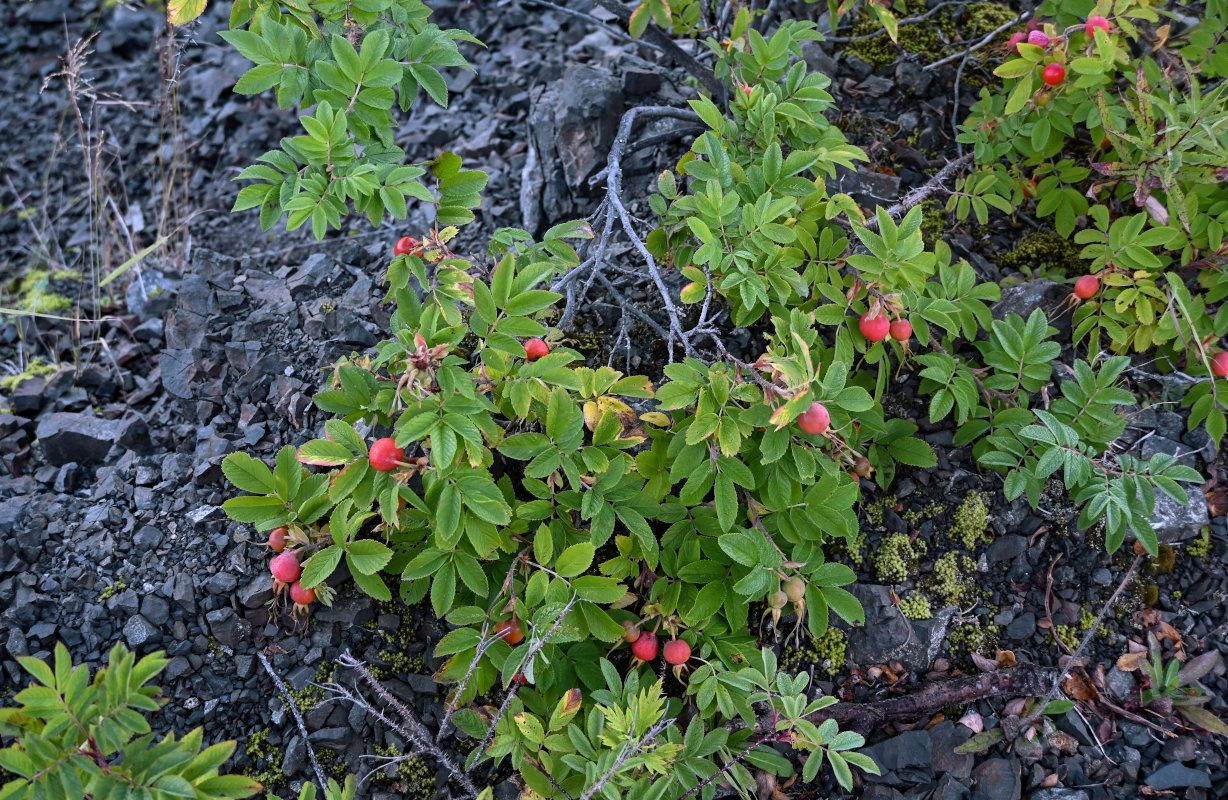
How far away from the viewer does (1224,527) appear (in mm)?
2654

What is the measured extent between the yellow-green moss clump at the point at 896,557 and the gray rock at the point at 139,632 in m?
2.01

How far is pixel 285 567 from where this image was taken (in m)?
2.14

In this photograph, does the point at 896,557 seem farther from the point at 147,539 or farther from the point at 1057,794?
the point at 147,539

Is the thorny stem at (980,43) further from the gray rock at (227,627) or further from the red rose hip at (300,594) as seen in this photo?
the gray rock at (227,627)

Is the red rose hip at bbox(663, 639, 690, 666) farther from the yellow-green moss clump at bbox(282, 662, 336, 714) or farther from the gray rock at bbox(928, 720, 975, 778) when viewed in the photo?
the yellow-green moss clump at bbox(282, 662, 336, 714)

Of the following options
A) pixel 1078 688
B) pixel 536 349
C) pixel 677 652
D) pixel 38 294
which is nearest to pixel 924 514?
pixel 1078 688

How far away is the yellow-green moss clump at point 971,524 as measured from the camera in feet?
8.50

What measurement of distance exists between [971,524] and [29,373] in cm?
331

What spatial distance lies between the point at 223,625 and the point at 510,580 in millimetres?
842

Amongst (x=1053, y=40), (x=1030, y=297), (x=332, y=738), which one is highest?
(x=1053, y=40)

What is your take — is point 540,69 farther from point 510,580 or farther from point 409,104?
point 510,580

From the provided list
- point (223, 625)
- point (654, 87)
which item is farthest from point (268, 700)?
point (654, 87)

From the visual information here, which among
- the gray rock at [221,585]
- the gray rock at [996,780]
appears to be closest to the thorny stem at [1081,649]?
the gray rock at [996,780]

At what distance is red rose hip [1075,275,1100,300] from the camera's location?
268 centimetres
